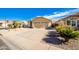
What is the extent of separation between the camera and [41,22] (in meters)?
4.59

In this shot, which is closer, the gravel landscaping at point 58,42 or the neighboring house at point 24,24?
the gravel landscaping at point 58,42

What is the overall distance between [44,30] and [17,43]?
25.8 inches

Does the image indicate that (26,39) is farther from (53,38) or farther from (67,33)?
(67,33)

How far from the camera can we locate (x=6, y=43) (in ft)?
14.9

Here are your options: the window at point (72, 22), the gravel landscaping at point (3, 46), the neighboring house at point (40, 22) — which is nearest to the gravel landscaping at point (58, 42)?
the neighboring house at point (40, 22)

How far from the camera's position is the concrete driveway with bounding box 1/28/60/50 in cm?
445

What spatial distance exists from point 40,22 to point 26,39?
0.48 meters

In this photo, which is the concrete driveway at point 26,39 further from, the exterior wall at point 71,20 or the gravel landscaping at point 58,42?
the exterior wall at point 71,20

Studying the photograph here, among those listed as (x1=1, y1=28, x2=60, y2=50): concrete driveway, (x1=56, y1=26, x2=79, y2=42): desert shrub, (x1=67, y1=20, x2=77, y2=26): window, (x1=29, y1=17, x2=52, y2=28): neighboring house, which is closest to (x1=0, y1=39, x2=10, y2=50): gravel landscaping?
(x1=1, y1=28, x2=60, y2=50): concrete driveway

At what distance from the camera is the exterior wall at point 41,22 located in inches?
179

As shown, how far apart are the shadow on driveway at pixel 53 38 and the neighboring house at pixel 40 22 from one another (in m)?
0.20

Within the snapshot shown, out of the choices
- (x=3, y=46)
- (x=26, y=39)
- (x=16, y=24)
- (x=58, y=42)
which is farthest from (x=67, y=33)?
(x=3, y=46)
